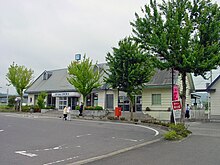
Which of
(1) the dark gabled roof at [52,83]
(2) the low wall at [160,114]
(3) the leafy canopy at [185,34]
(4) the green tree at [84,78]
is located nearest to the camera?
(3) the leafy canopy at [185,34]

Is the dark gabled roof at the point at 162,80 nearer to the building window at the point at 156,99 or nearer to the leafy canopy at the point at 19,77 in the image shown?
the building window at the point at 156,99

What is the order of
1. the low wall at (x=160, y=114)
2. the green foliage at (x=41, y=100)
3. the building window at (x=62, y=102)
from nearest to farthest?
the low wall at (x=160, y=114) < the green foliage at (x=41, y=100) < the building window at (x=62, y=102)

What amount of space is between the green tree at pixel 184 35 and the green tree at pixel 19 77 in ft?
97.2

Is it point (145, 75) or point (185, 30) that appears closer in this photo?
point (185, 30)

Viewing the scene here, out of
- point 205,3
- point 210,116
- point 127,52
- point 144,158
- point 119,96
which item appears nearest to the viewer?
point 144,158

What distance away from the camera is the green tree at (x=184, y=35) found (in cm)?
1429

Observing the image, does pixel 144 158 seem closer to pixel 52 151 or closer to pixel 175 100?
pixel 52 151

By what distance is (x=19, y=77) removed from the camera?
4116cm

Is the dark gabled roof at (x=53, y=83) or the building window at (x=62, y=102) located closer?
the building window at (x=62, y=102)

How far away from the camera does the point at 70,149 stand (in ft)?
32.2

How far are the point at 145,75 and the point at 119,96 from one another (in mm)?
9532

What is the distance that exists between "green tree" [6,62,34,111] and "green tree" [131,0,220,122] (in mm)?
29635

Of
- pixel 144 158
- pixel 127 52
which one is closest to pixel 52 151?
pixel 144 158

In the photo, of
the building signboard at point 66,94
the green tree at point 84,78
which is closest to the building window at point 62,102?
the building signboard at point 66,94
